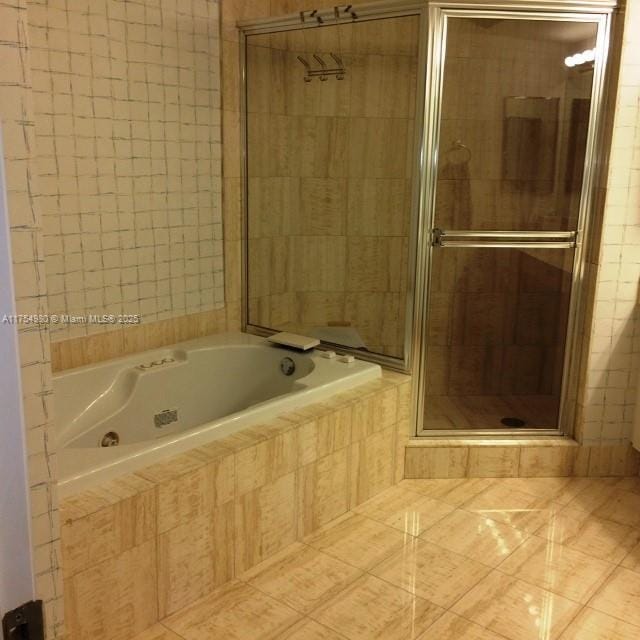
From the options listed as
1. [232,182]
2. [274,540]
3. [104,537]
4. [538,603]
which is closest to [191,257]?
[232,182]

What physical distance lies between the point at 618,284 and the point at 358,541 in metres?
1.39

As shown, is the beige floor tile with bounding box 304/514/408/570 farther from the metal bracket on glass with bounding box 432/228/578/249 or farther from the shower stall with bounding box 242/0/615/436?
the metal bracket on glass with bounding box 432/228/578/249

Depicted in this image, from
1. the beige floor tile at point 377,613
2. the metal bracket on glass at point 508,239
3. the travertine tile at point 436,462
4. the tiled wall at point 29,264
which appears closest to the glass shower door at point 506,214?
the metal bracket on glass at point 508,239

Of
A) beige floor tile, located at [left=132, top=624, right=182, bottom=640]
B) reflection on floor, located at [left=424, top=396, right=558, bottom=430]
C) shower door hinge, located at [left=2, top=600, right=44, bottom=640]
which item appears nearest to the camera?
shower door hinge, located at [left=2, top=600, right=44, bottom=640]

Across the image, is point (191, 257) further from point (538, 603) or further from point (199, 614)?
point (538, 603)

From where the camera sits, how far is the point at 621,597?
2102mm

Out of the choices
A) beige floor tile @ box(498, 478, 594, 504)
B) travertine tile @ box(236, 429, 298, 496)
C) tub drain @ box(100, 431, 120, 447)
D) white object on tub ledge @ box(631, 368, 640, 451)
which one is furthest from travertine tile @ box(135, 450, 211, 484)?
white object on tub ledge @ box(631, 368, 640, 451)

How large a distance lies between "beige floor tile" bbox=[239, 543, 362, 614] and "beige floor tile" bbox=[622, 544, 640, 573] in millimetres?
874

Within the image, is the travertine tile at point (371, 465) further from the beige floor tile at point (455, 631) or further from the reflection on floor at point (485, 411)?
the beige floor tile at point (455, 631)

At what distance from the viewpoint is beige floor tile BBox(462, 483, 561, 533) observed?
8.33 ft

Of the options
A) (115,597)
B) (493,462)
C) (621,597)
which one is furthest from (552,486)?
(115,597)

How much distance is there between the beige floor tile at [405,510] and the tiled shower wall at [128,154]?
1152 millimetres

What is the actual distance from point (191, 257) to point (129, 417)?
0.75 m

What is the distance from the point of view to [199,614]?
1.99 m
